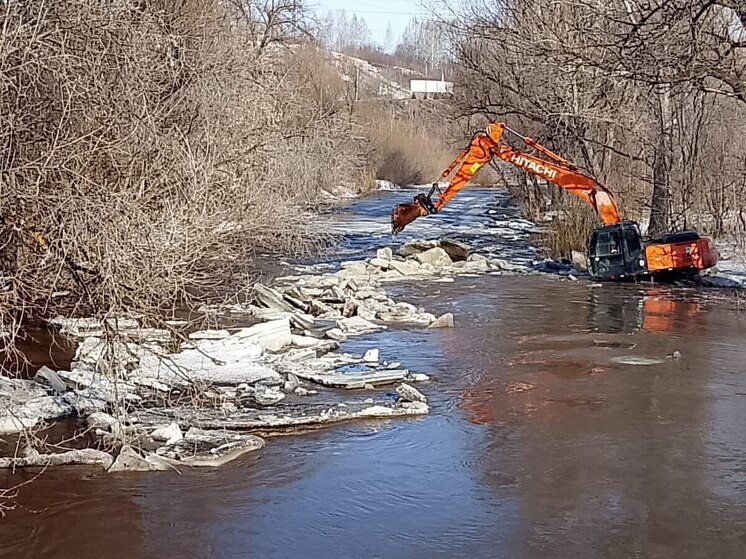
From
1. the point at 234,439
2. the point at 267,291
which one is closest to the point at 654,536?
the point at 234,439

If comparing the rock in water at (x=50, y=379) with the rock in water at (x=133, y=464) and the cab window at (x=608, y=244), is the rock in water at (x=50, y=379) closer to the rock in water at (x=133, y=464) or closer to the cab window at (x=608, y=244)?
the rock in water at (x=133, y=464)

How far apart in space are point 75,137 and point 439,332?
25.8ft

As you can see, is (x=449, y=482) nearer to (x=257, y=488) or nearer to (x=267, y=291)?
(x=257, y=488)

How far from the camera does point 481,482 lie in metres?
8.70

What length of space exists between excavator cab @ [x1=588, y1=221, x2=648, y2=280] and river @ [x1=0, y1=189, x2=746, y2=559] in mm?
5785

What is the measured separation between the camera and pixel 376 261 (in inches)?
874

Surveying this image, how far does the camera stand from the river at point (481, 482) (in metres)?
7.42

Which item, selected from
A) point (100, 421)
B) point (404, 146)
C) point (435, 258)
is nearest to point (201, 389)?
point (100, 421)

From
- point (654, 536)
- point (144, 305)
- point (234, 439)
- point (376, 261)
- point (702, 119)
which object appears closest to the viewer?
point (654, 536)

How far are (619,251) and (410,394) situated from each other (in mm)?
9738

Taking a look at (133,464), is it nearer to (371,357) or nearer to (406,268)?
(371,357)

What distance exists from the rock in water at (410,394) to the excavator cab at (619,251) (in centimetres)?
918

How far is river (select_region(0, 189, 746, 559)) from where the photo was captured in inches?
292

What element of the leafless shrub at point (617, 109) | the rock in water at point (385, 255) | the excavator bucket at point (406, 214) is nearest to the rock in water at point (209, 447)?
the leafless shrub at point (617, 109)
